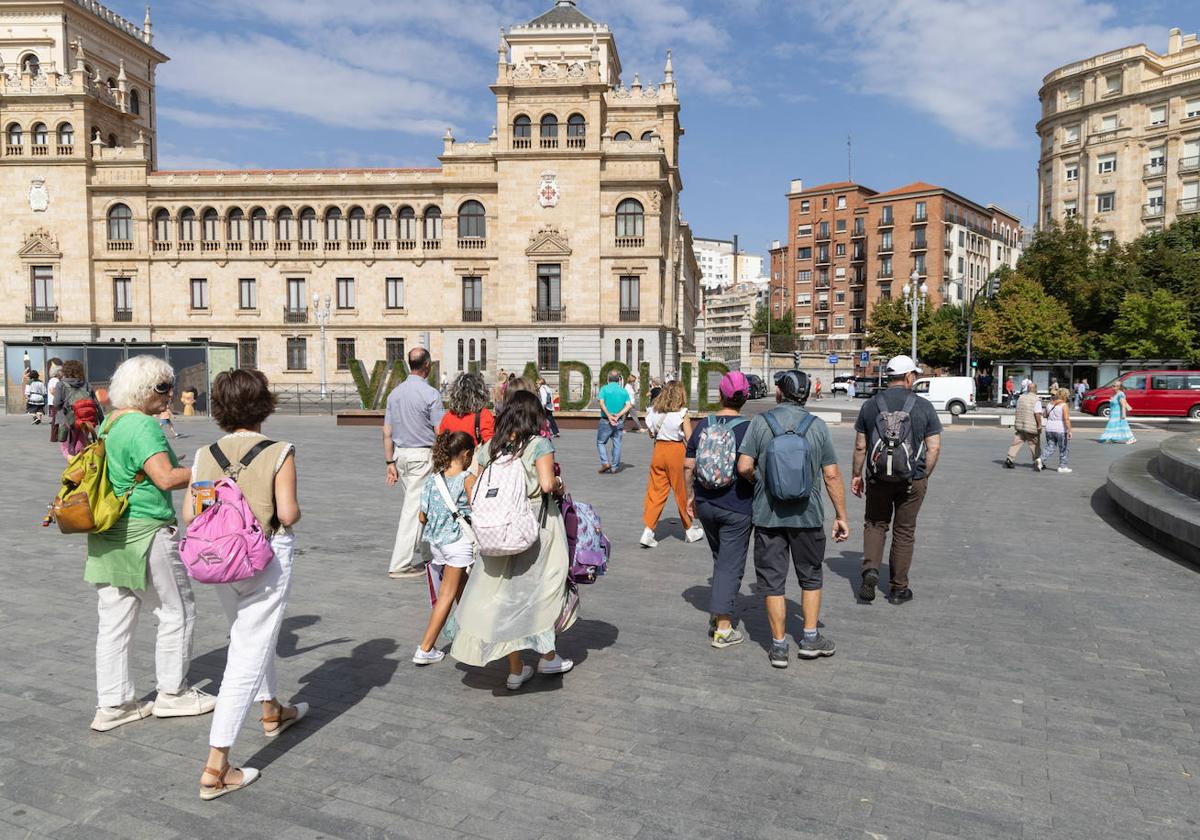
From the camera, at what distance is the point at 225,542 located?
10.7ft

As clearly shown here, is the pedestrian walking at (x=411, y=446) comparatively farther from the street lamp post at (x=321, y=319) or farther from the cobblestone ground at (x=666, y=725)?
the street lamp post at (x=321, y=319)

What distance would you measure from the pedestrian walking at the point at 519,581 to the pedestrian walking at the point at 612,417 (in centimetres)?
881

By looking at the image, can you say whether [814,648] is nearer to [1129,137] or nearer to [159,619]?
[159,619]

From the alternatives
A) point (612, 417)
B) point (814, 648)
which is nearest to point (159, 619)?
point (814, 648)

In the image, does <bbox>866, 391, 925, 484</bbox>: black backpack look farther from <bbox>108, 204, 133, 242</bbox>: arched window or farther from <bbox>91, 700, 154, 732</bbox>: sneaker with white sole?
<bbox>108, 204, 133, 242</bbox>: arched window

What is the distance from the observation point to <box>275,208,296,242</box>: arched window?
46375 mm

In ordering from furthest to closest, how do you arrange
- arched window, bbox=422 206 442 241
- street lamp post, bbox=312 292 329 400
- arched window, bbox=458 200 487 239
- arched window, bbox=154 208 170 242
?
arched window, bbox=154 208 170 242
arched window, bbox=422 206 442 241
arched window, bbox=458 200 487 239
street lamp post, bbox=312 292 329 400

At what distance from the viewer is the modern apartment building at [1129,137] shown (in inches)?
2135

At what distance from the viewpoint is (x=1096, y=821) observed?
3201 millimetres

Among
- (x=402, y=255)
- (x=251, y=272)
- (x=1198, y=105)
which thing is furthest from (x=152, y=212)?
(x=1198, y=105)

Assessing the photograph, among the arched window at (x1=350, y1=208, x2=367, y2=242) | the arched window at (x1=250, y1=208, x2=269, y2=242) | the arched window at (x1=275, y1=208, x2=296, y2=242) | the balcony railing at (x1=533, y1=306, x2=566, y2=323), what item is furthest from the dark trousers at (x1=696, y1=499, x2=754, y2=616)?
the arched window at (x1=250, y1=208, x2=269, y2=242)

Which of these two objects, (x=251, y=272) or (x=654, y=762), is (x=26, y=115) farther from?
(x=654, y=762)

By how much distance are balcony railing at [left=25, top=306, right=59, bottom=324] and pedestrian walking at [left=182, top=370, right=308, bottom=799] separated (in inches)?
2019

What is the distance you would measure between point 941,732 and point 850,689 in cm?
62
